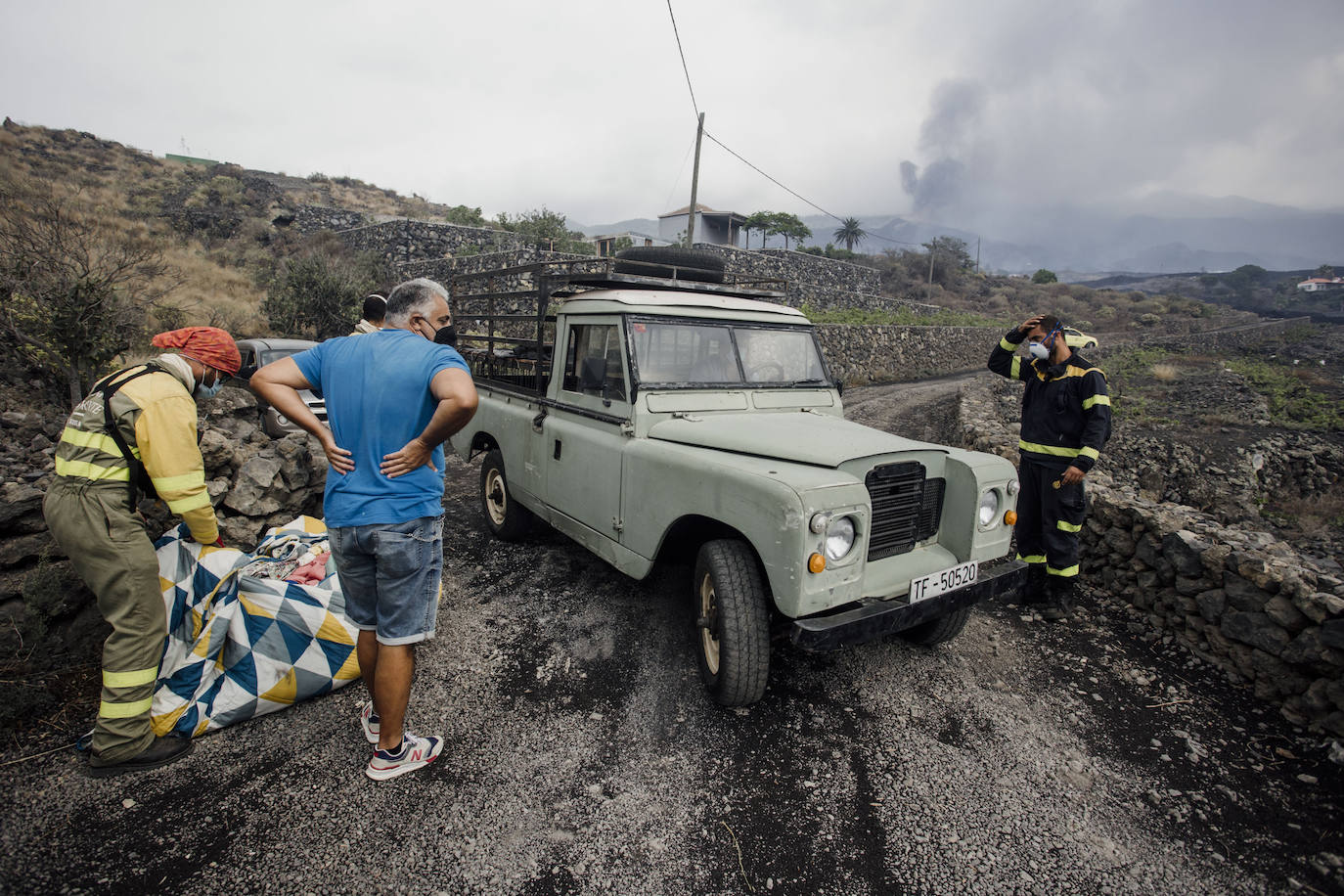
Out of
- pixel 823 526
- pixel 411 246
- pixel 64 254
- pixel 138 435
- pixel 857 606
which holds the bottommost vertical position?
pixel 857 606

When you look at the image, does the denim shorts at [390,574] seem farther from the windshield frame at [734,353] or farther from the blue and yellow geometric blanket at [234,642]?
the windshield frame at [734,353]

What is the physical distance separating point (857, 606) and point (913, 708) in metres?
0.77

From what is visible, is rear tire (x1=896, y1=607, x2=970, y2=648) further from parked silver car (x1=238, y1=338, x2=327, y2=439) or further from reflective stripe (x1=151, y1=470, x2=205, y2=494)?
parked silver car (x1=238, y1=338, x2=327, y2=439)

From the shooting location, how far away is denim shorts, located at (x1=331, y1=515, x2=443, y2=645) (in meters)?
2.37

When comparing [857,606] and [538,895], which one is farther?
[857,606]

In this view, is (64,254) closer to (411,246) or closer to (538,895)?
(538,895)

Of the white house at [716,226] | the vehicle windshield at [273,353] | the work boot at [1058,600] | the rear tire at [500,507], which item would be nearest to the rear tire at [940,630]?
the work boot at [1058,600]

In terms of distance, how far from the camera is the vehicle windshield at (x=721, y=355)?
380 cm

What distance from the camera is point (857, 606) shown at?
2.89 meters

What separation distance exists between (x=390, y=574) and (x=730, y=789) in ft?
5.58

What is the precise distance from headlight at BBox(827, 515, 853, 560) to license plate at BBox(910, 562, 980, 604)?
40cm

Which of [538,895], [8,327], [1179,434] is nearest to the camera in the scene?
[538,895]

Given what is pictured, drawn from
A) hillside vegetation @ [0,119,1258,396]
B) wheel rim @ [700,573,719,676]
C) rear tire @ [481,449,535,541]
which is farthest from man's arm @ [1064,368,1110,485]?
hillside vegetation @ [0,119,1258,396]

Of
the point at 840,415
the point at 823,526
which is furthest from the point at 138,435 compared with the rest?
the point at 840,415
